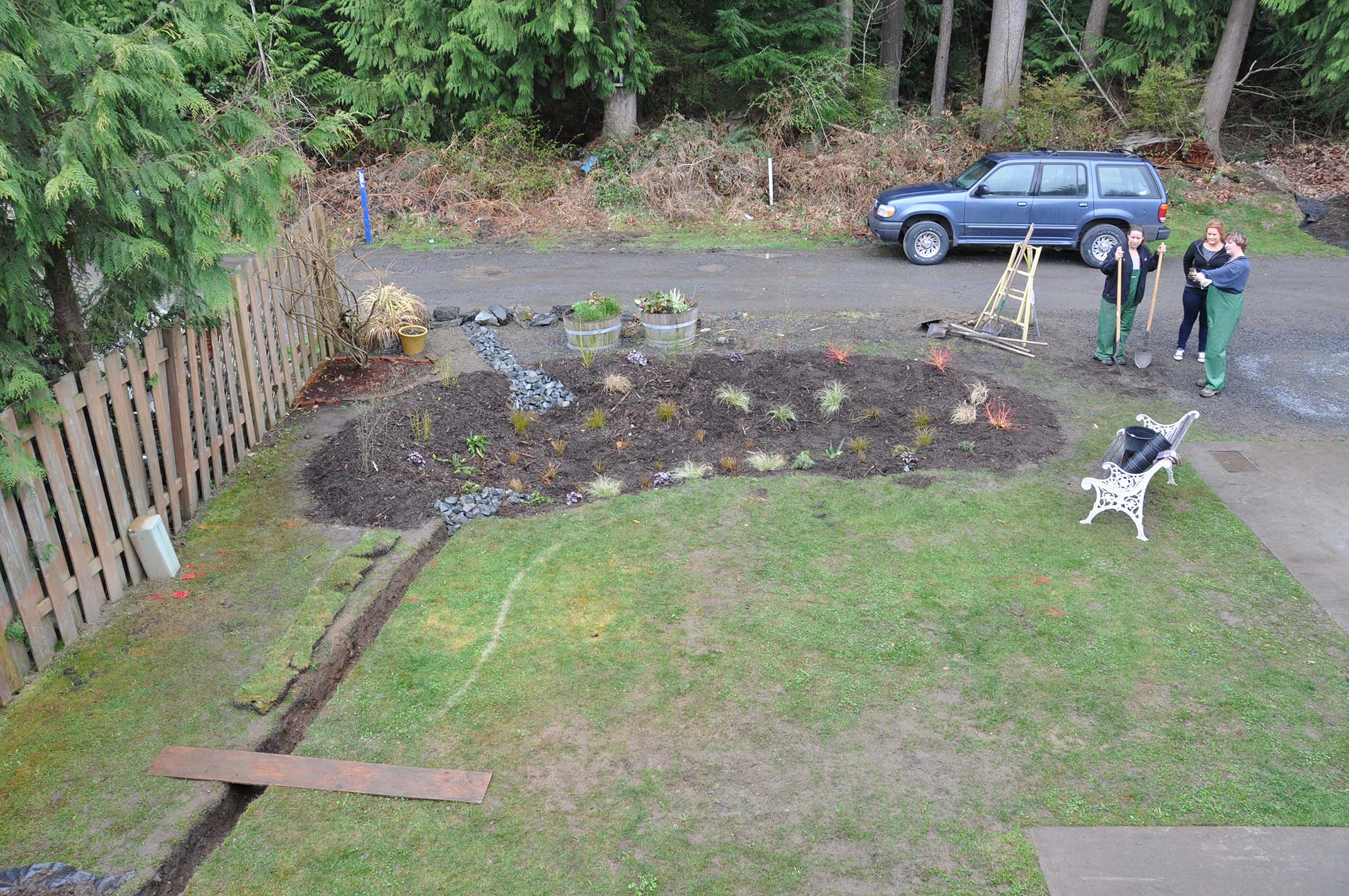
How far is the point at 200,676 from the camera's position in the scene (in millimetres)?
5645

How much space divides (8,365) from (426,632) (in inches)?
116

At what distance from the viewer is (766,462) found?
8391 mm

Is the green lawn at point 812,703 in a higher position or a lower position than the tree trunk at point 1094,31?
lower

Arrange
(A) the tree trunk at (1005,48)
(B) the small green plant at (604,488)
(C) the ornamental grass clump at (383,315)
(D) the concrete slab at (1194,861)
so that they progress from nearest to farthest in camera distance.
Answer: (D) the concrete slab at (1194,861) → (B) the small green plant at (604,488) → (C) the ornamental grass clump at (383,315) → (A) the tree trunk at (1005,48)

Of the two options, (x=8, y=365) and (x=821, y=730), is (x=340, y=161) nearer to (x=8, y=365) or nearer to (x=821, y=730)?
(x=8, y=365)

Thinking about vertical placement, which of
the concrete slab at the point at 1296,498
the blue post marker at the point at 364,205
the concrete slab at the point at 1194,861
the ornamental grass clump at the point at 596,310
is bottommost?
the concrete slab at the point at 1194,861

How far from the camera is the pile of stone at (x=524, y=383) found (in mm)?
9625

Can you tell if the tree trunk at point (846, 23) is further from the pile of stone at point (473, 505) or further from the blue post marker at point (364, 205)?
the pile of stone at point (473, 505)

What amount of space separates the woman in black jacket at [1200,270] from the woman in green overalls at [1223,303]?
0.41 feet

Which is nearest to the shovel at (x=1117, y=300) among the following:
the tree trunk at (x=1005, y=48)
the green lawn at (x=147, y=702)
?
the green lawn at (x=147, y=702)

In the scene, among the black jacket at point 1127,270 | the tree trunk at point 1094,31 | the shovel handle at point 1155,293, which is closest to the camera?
the black jacket at point 1127,270

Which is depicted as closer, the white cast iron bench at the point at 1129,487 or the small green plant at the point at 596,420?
the white cast iron bench at the point at 1129,487

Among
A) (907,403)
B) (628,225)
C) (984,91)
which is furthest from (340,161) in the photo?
(907,403)

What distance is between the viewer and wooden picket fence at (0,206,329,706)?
549 centimetres
